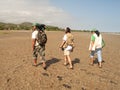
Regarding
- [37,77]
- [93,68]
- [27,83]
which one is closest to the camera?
[27,83]

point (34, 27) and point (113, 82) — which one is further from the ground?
point (34, 27)

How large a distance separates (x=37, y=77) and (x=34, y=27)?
226 cm

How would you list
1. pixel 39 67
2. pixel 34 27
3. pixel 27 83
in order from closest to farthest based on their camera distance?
1. pixel 27 83
2. pixel 34 27
3. pixel 39 67

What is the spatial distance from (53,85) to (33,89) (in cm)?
84

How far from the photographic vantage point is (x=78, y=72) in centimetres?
1016

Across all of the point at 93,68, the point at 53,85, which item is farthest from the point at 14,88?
the point at 93,68

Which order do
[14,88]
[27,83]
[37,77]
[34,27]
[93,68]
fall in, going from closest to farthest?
[14,88] < [27,83] < [37,77] < [34,27] < [93,68]

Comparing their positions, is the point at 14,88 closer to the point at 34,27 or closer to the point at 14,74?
the point at 14,74

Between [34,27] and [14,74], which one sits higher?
[34,27]

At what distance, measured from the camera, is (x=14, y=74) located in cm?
902

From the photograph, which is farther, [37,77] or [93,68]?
[93,68]

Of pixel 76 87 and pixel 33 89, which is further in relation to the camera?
pixel 76 87

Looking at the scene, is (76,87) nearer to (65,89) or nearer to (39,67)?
(65,89)

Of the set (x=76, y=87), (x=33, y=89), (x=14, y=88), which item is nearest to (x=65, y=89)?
(x=76, y=87)
